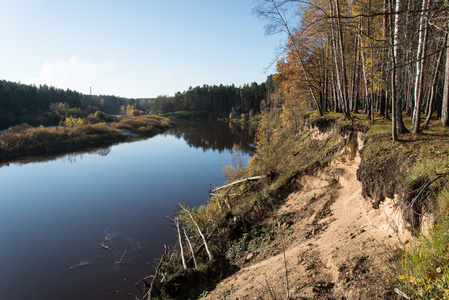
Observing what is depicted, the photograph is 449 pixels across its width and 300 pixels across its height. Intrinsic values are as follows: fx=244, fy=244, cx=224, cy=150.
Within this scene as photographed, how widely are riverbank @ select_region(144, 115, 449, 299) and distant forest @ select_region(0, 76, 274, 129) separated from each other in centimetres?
6044

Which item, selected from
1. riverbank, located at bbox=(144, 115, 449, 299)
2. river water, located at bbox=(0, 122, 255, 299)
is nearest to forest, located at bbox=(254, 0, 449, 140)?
riverbank, located at bbox=(144, 115, 449, 299)

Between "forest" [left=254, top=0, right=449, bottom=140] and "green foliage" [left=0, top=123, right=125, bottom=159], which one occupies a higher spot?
"forest" [left=254, top=0, right=449, bottom=140]

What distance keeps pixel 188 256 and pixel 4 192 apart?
21.4 meters

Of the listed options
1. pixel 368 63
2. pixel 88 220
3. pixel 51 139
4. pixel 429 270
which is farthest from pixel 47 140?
pixel 429 270

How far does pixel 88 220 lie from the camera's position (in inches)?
618

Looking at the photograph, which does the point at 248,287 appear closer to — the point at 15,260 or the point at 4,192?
the point at 15,260

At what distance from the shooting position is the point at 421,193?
4516 millimetres

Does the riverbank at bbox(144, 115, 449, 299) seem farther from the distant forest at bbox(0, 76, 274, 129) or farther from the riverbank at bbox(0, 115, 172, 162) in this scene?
the distant forest at bbox(0, 76, 274, 129)

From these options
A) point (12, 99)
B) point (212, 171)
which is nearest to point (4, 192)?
point (212, 171)

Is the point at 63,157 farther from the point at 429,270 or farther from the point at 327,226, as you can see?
the point at 429,270

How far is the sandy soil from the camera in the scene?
14.1ft

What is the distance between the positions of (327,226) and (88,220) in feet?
48.1

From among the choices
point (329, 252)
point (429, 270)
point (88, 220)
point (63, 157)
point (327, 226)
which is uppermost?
point (429, 270)

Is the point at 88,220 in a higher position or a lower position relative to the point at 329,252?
lower
